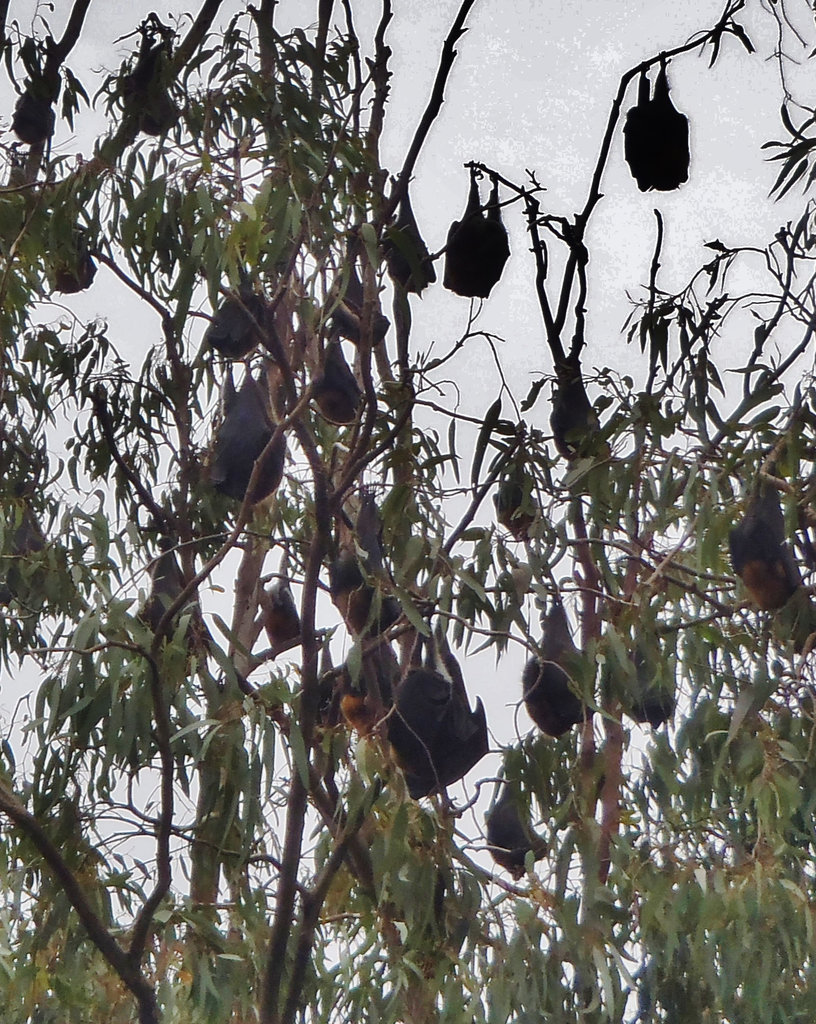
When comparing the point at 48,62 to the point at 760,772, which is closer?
the point at 760,772

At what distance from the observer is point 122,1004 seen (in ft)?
8.13

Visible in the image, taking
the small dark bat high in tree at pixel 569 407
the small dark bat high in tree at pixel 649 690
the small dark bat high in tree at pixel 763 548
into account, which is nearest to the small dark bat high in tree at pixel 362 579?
the small dark bat high in tree at pixel 569 407

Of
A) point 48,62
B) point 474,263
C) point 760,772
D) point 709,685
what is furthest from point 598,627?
point 48,62

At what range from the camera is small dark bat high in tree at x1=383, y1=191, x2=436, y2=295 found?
238cm

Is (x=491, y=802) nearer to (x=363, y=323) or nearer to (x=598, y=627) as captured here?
(x=598, y=627)

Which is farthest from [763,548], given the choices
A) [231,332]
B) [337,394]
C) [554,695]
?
[231,332]

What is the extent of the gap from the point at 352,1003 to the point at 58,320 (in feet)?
6.36

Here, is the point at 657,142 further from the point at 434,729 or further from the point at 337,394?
the point at 434,729

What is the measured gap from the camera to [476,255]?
280cm

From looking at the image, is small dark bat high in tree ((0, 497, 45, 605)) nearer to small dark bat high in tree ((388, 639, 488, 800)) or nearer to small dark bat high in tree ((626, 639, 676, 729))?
small dark bat high in tree ((388, 639, 488, 800))

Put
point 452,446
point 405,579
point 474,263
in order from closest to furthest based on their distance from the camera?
1. point 405,579
2. point 452,446
3. point 474,263

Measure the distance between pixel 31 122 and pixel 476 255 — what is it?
4.54ft

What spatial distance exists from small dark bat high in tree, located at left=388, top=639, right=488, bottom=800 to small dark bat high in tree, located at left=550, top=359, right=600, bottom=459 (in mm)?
447

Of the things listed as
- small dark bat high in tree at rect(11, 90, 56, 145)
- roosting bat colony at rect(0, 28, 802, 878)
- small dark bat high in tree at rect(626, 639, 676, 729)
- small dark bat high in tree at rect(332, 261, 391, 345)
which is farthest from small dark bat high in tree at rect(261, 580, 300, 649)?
small dark bat high in tree at rect(11, 90, 56, 145)
